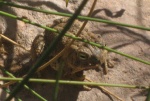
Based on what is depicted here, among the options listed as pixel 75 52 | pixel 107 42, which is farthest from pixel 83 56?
pixel 107 42

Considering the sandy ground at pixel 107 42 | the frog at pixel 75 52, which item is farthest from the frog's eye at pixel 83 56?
the sandy ground at pixel 107 42

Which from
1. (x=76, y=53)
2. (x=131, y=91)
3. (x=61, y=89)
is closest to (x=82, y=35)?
(x=76, y=53)

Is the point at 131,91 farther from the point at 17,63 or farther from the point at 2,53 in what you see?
the point at 2,53

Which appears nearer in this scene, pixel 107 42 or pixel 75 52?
pixel 75 52

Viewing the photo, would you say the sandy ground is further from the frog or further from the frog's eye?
the frog's eye

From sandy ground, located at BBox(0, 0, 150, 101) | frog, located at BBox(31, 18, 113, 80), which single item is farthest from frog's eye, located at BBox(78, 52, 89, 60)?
sandy ground, located at BBox(0, 0, 150, 101)

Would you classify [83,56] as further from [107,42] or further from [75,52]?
[107,42]

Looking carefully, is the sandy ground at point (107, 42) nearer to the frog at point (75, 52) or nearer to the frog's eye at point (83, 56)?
the frog at point (75, 52)
